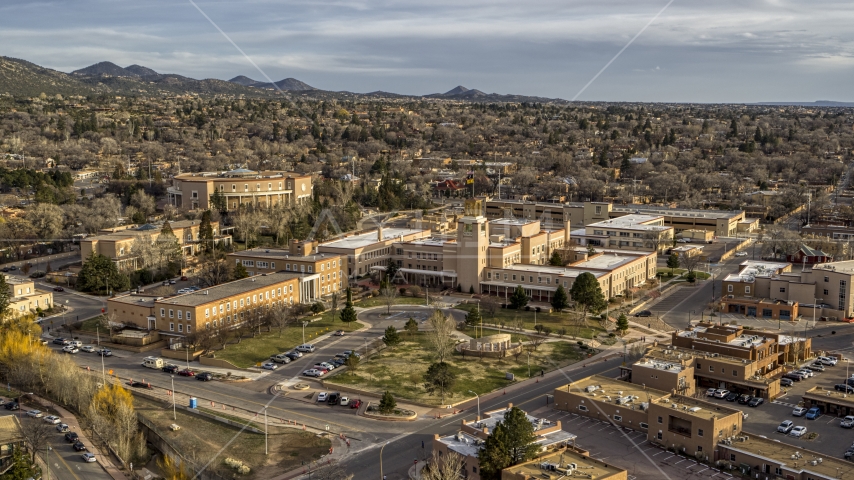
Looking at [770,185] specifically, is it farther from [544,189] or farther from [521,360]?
[521,360]

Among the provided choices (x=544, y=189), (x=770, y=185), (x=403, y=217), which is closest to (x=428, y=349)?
(x=403, y=217)

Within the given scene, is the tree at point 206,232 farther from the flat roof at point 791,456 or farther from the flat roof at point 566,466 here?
the flat roof at point 791,456

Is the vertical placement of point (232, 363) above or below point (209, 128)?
below

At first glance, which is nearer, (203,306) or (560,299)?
(203,306)

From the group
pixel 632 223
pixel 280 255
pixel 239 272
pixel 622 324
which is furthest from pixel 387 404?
pixel 632 223

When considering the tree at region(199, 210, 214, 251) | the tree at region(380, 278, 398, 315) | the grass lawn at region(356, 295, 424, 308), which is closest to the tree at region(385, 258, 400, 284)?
the tree at region(380, 278, 398, 315)

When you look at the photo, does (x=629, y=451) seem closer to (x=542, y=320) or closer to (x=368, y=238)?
(x=542, y=320)

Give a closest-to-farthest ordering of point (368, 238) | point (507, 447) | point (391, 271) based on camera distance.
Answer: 1. point (507, 447)
2. point (391, 271)
3. point (368, 238)
